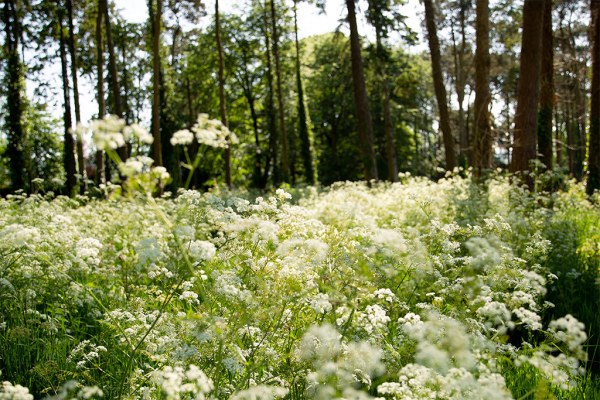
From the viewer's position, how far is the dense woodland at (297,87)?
1384 centimetres

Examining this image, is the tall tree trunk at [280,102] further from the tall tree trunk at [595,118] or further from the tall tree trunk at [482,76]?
the tall tree trunk at [595,118]

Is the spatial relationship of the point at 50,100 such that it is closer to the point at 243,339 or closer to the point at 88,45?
the point at 88,45

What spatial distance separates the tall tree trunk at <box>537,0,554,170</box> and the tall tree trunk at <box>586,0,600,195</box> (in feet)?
5.62

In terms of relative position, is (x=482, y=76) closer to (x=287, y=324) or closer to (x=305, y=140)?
(x=287, y=324)

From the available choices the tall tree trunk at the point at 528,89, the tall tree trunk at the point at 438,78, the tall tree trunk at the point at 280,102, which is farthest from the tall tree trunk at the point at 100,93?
the tall tree trunk at the point at 528,89

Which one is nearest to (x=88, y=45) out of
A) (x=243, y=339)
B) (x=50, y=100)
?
(x=50, y=100)

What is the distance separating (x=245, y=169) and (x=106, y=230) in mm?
→ 30162

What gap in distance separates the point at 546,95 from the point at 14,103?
21.8 m

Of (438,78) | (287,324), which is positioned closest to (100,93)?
(438,78)

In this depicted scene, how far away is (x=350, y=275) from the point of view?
316cm

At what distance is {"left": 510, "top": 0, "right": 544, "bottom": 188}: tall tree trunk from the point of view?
10.8m

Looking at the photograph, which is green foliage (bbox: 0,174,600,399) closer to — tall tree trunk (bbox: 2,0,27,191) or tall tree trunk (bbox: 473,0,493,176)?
tall tree trunk (bbox: 473,0,493,176)

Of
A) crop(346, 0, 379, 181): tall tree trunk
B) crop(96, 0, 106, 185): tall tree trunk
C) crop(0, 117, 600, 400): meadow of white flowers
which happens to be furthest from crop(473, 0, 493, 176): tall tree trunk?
crop(96, 0, 106, 185): tall tree trunk

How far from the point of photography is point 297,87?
106 feet
